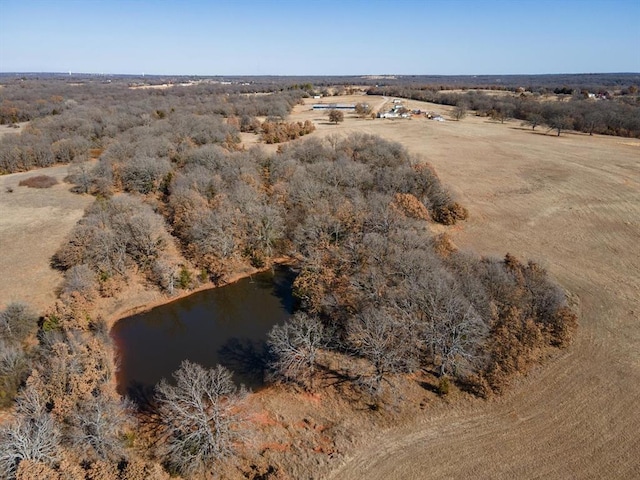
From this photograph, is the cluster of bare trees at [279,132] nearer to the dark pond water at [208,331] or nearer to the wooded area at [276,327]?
the wooded area at [276,327]

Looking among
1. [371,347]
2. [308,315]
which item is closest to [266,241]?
[308,315]

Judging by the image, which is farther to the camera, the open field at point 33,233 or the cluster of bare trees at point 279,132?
the cluster of bare trees at point 279,132

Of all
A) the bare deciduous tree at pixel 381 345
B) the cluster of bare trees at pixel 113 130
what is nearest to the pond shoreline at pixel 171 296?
the bare deciduous tree at pixel 381 345

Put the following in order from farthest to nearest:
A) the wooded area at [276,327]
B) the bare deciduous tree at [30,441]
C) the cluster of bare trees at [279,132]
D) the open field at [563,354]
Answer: the cluster of bare trees at [279,132] < the wooded area at [276,327] < the open field at [563,354] < the bare deciduous tree at [30,441]

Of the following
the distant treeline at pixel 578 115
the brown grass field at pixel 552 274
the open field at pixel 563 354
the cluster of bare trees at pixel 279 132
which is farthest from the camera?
the distant treeline at pixel 578 115

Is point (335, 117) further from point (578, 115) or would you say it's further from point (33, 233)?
point (33, 233)

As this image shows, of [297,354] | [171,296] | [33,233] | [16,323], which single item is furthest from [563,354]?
[33,233]
